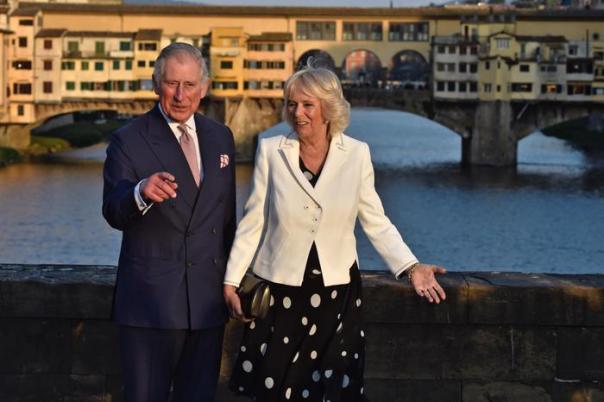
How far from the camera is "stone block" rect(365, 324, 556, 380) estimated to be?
4.61 meters

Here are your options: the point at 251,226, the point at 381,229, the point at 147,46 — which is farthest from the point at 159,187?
the point at 147,46

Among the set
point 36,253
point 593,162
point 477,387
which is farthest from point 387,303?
point 593,162

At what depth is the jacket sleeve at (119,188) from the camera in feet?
11.5

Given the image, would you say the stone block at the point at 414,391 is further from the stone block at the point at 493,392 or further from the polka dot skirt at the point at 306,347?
the polka dot skirt at the point at 306,347

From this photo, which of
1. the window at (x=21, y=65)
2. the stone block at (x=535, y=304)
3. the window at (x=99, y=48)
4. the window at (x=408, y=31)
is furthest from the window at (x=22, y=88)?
the stone block at (x=535, y=304)

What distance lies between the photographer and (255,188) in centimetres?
383

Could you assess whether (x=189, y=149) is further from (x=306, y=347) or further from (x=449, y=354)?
(x=449, y=354)

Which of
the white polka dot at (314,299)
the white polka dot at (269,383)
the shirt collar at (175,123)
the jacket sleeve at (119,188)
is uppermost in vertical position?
the shirt collar at (175,123)

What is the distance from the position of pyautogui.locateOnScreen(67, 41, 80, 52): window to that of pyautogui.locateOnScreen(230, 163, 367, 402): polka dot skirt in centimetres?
4695

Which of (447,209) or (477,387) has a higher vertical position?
(477,387)

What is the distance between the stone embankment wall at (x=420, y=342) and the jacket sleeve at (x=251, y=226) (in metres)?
0.88

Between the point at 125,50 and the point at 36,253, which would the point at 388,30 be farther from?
the point at 36,253

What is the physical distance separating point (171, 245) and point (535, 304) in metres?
1.69

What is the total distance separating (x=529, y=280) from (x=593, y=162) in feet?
142
